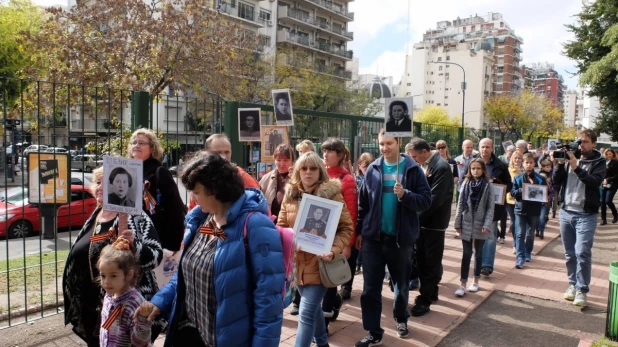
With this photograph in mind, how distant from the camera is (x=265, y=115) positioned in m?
7.01

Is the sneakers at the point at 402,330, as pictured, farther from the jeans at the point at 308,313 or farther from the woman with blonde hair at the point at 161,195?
the woman with blonde hair at the point at 161,195

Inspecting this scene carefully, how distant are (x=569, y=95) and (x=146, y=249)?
220 m

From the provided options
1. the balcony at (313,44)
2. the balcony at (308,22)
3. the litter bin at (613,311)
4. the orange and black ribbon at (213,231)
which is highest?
the balcony at (308,22)

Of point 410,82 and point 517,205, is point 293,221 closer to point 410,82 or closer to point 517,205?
point 517,205

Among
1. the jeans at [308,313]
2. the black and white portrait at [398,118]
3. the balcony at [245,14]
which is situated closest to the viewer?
the jeans at [308,313]

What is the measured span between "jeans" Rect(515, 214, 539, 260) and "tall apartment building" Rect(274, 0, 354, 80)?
40354 mm

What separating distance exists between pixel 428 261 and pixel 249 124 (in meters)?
2.67

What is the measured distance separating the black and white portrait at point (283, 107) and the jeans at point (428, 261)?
2159mm

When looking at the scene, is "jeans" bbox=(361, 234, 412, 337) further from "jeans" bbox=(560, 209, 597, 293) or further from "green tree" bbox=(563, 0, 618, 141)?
"green tree" bbox=(563, 0, 618, 141)

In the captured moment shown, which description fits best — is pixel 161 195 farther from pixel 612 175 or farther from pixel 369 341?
pixel 612 175

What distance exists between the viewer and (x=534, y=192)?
761 centimetres

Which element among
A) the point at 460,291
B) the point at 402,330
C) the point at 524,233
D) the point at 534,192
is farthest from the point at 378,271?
the point at 534,192

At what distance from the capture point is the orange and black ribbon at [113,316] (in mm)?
2766

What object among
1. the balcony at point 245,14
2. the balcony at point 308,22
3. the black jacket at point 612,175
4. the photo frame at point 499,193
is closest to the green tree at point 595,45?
the black jacket at point 612,175
